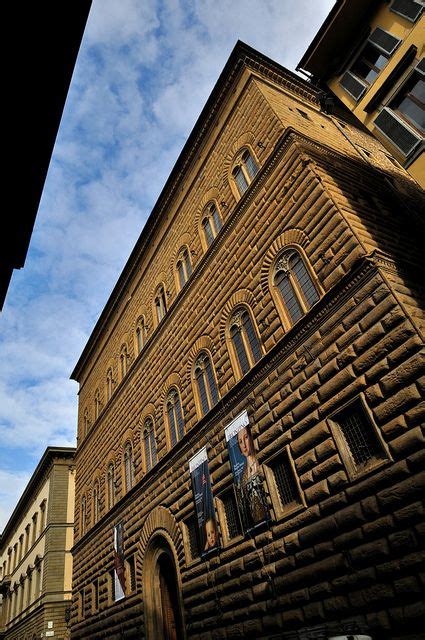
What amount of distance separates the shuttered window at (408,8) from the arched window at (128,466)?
47.5 feet

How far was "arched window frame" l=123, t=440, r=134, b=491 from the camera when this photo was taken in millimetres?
A: 15093

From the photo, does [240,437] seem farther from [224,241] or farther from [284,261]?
[224,241]

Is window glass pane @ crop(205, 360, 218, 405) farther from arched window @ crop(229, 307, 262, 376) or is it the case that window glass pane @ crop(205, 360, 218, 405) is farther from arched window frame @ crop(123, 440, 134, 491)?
arched window frame @ crop(123, 440, 134, 491)

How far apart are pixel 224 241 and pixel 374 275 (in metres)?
5.52

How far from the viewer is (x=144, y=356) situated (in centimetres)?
1561

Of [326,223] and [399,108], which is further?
[399,108]

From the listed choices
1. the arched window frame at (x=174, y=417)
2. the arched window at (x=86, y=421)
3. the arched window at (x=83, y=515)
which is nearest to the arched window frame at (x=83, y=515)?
the arched window at (x=83, y=515)

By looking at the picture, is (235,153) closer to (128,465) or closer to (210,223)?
(210,223)

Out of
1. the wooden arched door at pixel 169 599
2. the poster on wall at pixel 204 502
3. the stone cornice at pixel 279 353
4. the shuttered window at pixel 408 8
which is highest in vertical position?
the shuttered window at pixel 408 8

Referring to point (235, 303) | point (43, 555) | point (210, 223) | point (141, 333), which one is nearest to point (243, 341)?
point (235, 303)

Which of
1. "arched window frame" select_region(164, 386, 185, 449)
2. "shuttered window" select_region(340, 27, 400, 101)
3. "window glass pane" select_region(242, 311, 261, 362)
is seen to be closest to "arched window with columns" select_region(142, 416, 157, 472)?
"arched window frame" select_region(164, 386, 185, 449)

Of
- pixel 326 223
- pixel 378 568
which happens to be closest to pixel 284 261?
pixel 326 223

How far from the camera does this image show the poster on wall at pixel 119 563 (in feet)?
44.5

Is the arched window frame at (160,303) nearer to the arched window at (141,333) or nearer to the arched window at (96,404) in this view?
the arched window at (141,333)
